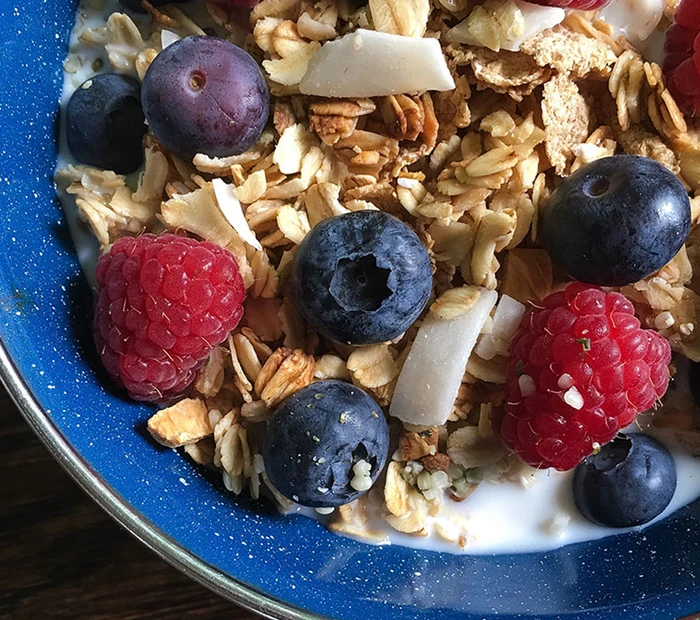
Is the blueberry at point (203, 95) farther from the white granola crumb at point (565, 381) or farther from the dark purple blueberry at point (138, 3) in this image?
the white granola crumb at point (565, 381)

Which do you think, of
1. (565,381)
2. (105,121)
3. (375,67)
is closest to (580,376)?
(565,381)

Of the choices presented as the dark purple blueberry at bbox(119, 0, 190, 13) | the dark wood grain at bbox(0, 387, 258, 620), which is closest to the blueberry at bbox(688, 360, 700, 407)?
the dark wood grain at bbox(0, 387, 258, 620)

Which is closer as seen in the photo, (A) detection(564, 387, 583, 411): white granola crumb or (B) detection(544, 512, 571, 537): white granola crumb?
(A) detection(564, 387, 583, 411): white granola crumb

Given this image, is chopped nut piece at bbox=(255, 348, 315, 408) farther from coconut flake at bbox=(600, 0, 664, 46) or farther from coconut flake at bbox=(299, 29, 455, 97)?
coconut flake at bbox=(600, 0, 664, 46)

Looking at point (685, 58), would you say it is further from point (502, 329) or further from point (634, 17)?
point (502, 329)

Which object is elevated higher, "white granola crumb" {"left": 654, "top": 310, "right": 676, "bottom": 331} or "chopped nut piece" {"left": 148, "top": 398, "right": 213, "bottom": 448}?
"white granola crumb" {"left": 654, "top": 310, "right": 676, "bottom": 331}

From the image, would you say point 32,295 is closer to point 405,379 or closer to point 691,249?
point 405,379
